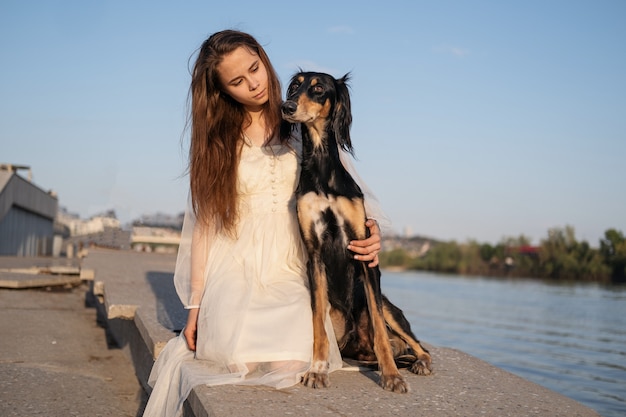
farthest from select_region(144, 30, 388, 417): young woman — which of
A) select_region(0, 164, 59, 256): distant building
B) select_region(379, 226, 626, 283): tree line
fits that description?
select_region(379, 226, 626, 283): tree line

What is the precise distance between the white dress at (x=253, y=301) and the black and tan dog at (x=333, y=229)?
4.6 inches

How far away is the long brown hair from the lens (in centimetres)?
310

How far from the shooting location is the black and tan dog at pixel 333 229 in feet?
8.83

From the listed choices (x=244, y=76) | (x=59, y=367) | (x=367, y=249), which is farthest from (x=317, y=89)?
(x=59, y=367)

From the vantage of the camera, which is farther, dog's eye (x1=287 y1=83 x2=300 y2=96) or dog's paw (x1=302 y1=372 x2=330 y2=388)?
dog's eye (x1=287 y1=83 x2=300 y2=96)

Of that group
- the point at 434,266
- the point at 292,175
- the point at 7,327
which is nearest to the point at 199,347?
the point at 292,175

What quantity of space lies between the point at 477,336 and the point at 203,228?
8145 millimetres

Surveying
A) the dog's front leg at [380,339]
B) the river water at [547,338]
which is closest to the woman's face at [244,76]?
the dog's front leg at [380,339]

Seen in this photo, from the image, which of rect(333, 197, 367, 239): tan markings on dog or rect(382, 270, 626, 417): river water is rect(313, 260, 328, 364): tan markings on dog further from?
rect(382, 270, 626, 417): river water

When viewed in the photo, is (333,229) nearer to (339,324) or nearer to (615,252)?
(339,324)

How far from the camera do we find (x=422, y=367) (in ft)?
9.30

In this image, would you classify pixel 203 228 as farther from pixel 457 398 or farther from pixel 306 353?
pixel 457 398

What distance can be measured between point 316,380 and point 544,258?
137ft

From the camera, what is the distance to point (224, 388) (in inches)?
93.7
